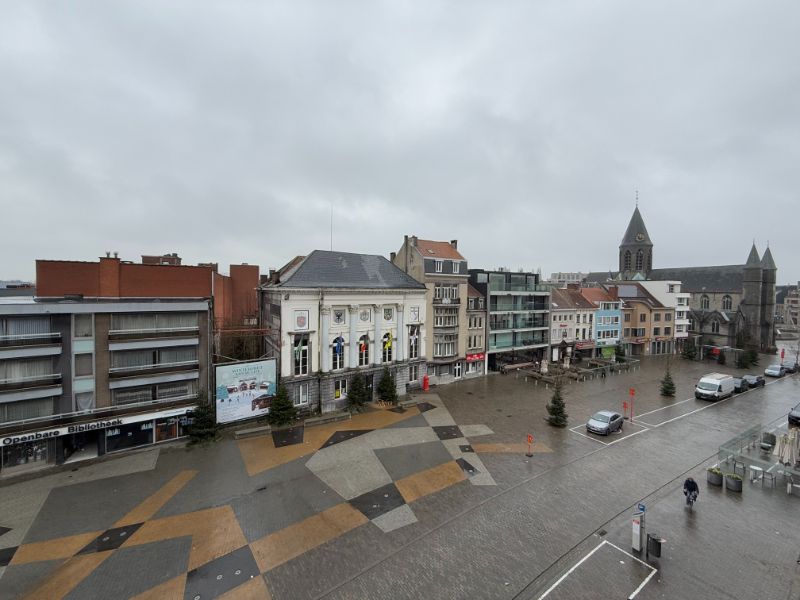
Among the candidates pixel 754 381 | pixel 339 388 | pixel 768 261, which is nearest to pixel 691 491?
pixel 339 388

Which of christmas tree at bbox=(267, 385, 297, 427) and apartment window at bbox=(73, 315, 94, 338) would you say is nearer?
apartment window at bbox=(73, 315, 94, 338)

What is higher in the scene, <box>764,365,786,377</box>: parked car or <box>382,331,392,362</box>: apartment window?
<box>382,331,392,362</box>: apartment window

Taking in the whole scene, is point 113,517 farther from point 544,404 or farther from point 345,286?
point 544,404

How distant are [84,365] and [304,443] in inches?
579

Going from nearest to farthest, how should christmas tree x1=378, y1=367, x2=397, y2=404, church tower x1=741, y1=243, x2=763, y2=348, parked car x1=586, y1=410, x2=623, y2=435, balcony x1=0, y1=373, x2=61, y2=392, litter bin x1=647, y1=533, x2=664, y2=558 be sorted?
litter bin x1=647, y1=533, x2=664, y2=558 → balcony x1=0, y1=373, x2=61, y2=392 → parked car x1=586, y1=410, x2=623, y2=435 → christmas tree x1=378, y1=367, x2=397, y2=404 → church tower x1=741, y1=243, x2=763, y2=348

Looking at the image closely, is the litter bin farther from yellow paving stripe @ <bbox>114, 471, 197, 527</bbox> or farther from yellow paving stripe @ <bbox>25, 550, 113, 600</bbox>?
yellow paving stripe @ <bbox>114, 471, 197, 527</bbox>

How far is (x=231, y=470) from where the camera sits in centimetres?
2161

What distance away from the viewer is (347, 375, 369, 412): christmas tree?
105ft

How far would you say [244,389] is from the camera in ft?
91.6

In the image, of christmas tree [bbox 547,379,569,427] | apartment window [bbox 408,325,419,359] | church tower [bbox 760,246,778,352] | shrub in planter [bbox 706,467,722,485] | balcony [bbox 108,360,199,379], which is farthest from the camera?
church tower [bbox 760,246,778,352]

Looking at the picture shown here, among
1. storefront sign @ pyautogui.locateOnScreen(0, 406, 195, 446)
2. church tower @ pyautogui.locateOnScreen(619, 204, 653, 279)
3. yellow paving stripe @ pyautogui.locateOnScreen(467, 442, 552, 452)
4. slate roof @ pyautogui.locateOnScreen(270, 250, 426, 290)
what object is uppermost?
church tower @ pyautogui.locateOnScreen(619, 204, 653, 279)

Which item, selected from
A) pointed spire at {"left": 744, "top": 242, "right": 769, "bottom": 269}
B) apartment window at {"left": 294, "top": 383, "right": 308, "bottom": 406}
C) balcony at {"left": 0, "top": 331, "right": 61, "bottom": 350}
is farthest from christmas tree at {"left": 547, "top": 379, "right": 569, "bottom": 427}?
pointed spire at {"left": 744, "top": 242, "right": 769, "bottom": 269}

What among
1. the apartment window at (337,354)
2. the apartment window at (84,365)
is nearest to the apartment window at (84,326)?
the apartment window at (84,365)

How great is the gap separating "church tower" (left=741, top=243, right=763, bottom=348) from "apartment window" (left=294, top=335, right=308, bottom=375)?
81859mm
